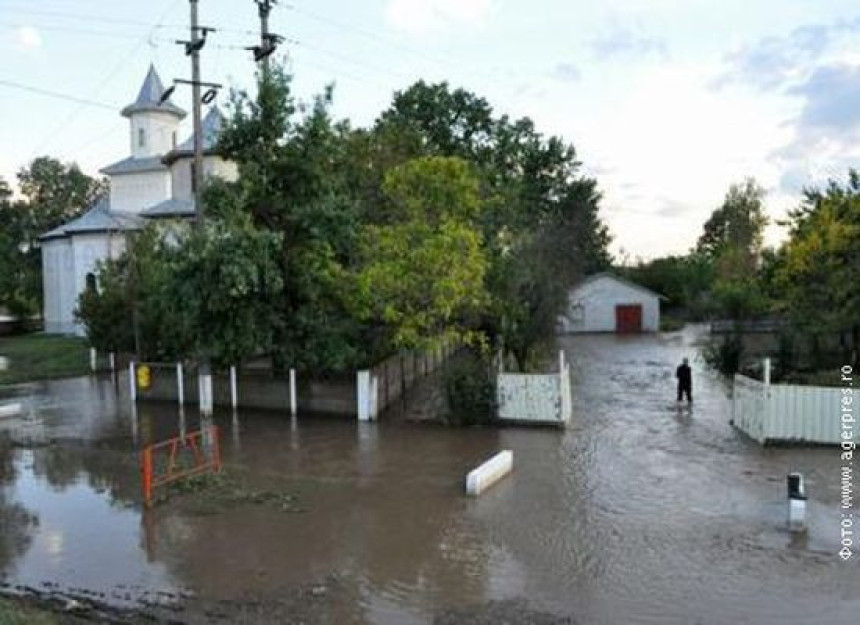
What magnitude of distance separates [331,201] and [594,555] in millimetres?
14718

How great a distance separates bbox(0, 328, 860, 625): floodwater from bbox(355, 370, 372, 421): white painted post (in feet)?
4.89

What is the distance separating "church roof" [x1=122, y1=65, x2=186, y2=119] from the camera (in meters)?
58.2

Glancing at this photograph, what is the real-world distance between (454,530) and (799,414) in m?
9.53

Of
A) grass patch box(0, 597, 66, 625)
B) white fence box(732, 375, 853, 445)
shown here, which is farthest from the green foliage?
grass patch box(0, 597, 66, 625)

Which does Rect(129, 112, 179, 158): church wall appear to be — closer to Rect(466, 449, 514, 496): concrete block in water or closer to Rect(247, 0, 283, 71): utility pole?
Rect(247, 0, 283, 71): utility pole

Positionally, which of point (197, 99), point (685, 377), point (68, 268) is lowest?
point (685, 377)

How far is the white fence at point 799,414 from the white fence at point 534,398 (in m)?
4.59

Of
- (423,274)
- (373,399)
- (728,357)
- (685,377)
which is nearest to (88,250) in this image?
(373,399)

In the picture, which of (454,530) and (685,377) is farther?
(685,377)

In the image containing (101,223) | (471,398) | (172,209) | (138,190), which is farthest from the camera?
(138,190)

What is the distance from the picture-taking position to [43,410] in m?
28.4

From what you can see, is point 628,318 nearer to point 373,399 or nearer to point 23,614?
point 373,399

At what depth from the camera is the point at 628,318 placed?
61750mm

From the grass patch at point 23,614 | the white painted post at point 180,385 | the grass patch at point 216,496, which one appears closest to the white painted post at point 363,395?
the grass patch at point 216,496
